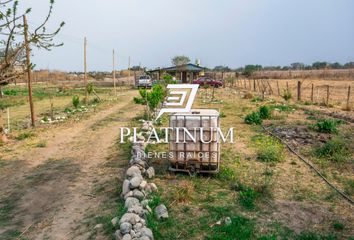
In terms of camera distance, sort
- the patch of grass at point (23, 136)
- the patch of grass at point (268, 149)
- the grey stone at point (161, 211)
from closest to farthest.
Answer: the grey stone at point (161, 211), the patch of grass at point (268, 149), the patch of grass at point (23, 136)

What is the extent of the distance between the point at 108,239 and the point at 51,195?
2419mm

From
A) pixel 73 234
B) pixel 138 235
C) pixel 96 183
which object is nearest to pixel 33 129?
pixel 96 183

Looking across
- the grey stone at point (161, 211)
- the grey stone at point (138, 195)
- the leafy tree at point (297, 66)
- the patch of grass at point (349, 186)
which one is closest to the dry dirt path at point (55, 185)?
the grey stone at point (138, 195)

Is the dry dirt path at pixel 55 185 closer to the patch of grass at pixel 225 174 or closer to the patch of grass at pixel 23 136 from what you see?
Answer: the patch of grass at pixel 23 136

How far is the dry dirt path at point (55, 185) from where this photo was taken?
5.50m

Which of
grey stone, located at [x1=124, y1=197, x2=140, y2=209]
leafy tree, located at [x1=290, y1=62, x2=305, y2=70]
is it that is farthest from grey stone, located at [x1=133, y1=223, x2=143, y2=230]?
leafy tree, located at [x1=290, y1=62, x2=305, y2=70]

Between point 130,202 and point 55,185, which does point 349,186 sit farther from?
point 55,185

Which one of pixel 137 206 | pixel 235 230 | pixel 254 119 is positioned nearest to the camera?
pixel 235 230

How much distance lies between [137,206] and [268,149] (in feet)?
15.4

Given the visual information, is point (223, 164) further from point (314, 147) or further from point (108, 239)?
point (108, 239)

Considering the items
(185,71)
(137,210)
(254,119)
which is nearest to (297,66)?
(185,71)

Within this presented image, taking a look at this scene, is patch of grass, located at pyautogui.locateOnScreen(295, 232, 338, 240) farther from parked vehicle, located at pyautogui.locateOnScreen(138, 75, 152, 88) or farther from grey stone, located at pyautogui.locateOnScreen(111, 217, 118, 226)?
parked vehicle, located at pyautogui.locateOnScreen(138, 75, 152, 88)

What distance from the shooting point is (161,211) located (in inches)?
215

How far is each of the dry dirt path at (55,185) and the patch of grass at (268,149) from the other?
393cm
